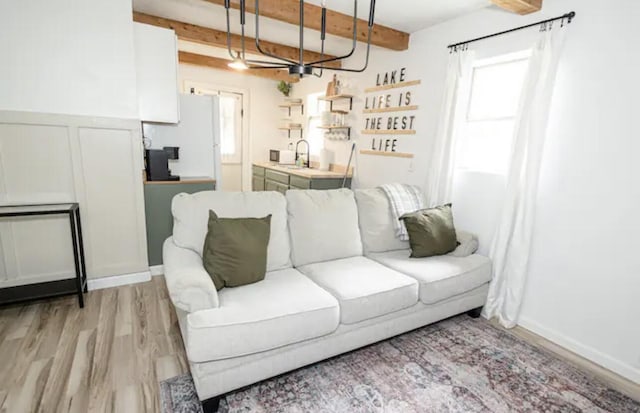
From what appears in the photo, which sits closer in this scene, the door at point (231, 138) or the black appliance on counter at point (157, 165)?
the black appliance on counter at point (157, 165)

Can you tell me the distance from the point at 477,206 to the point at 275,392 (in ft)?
7.13

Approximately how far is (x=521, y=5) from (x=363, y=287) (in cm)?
222

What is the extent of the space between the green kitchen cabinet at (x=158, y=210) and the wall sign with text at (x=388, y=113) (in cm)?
209

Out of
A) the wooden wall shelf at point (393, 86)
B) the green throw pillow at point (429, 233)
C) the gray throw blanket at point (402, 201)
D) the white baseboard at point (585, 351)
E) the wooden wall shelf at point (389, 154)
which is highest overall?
the wooden wall shelf at point (393, 86)

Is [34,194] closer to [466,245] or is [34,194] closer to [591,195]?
[466,245]

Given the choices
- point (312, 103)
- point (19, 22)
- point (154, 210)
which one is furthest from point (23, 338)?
point (312, 103)

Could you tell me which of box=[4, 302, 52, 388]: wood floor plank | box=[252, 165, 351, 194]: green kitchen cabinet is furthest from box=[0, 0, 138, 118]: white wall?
box=[252, 165, 351, 194]: green kitchen cabinet

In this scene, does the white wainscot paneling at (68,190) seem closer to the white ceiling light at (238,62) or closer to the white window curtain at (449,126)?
the white ceiling light at (238,62)

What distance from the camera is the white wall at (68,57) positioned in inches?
86.5

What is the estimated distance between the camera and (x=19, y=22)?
85.9 inches

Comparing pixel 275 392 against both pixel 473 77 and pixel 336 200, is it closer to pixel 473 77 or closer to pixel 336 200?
pixel 336 200

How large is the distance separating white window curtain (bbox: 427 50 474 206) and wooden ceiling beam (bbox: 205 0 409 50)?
69 centimetres

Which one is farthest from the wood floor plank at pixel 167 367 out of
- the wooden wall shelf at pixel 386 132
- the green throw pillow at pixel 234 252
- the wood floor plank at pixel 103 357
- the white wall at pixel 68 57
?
the wooden wall shelf at pixel 386 132

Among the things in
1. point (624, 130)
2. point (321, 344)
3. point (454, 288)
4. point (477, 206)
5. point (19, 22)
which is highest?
point (19, 22)
